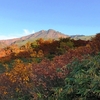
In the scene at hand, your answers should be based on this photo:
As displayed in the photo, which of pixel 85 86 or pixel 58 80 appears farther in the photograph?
pixel 58 80

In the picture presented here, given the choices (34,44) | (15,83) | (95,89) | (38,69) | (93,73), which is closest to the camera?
(95,89)

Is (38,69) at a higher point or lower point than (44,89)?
higher

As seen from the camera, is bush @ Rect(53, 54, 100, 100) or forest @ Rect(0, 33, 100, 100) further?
forest @ Rect(0, 33, 100, 100)

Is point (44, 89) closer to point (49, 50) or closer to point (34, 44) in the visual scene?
point (49, 50)

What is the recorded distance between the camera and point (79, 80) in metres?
3.79

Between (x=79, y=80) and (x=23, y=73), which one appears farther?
(x=23, y=73)

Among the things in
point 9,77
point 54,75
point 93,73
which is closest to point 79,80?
point 93,73

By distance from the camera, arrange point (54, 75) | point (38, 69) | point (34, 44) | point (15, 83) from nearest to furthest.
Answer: point (54, 75) → point (38, 69) → point (15, 83) → point (34, 44)

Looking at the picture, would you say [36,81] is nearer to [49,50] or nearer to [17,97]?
[17,97]

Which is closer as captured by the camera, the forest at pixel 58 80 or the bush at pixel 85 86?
the bush at pixel 85 86

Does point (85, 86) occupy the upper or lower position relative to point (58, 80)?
upper

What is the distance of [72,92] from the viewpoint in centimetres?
394

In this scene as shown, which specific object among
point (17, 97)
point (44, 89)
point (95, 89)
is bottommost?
point (17, 97)

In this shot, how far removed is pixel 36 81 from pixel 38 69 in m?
0.33
